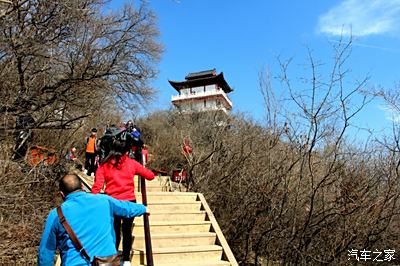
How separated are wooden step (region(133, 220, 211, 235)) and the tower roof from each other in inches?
1672

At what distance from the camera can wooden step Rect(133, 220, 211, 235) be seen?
18.4 feet

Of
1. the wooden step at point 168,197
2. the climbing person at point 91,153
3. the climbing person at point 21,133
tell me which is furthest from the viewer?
the climbing person at point 91,153

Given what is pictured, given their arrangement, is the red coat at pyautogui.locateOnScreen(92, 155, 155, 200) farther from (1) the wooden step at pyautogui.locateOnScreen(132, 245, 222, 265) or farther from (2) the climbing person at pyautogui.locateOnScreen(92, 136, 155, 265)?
(1) the wooden step at pyautogui.locateOnScreen(132, 245, 222, 265)

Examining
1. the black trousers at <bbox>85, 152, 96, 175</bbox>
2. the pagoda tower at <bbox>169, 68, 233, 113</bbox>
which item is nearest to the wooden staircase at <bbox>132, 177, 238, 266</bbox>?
the black trousers at <bbox>85, 152, 96, 175</bbox>

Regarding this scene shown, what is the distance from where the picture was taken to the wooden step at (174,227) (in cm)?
561

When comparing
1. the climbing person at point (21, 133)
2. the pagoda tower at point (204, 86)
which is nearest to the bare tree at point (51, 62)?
the climbing person at point (21, 133)

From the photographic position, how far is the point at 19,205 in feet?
18.6

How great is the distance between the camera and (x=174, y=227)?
5.75m

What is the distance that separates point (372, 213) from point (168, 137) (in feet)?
57.9

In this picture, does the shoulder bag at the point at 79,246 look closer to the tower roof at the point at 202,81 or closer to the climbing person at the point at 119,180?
the climbing person at the point at 119,180

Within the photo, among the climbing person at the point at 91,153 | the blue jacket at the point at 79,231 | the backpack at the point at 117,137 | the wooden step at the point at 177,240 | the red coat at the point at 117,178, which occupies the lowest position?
the wooden step at the point at 177,240

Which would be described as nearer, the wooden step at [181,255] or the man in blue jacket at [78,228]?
the man in blue jacket at [78,228]

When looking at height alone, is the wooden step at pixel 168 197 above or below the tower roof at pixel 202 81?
below

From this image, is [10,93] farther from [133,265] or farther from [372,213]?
[372,213]
